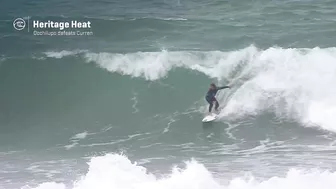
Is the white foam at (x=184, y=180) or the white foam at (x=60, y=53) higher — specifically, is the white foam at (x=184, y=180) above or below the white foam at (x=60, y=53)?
below

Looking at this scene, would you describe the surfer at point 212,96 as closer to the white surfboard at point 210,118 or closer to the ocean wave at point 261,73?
the white surfboard at point 210,118

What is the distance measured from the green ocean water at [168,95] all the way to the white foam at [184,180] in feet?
0.11

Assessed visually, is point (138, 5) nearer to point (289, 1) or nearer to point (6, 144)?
point (289, 1)

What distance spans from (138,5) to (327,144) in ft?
35.9

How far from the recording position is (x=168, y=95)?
17188mm

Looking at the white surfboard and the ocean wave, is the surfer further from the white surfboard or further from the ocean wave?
the ocean wave

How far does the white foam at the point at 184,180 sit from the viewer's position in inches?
392

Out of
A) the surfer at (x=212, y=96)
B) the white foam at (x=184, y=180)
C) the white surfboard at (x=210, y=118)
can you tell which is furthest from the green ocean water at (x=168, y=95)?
the surfer at (x=212, y=96)

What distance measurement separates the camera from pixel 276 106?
15680 mm

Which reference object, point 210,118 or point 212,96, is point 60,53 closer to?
point 212,96

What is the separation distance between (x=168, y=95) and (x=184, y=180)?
23.2ft

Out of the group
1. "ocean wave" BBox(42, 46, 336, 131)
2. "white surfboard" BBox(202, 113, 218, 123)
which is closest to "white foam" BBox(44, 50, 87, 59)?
"ocean wave" BBox(42, 46, 336, 131)

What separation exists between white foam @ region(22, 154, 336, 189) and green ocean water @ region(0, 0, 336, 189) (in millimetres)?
34

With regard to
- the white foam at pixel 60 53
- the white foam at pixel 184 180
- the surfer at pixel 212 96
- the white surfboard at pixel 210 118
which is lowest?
the white foam at pixel 184 180
